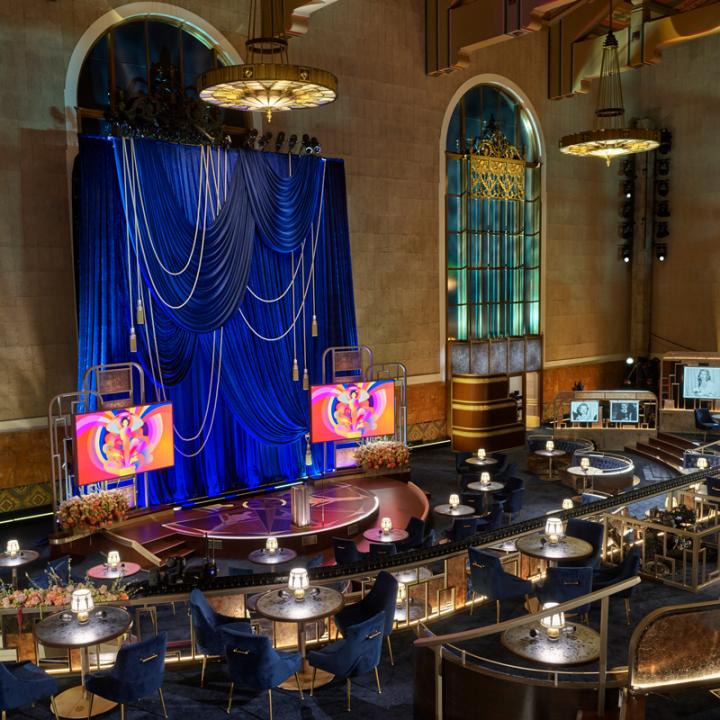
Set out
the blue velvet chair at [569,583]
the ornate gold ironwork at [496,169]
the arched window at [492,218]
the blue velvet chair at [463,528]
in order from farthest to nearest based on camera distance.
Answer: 1. the ornate gold ironwork at [496,169]
2. the arched window at [492,218]
3. the blue velvet chair at [463,528]
4. the blue velvet chair at [569,583]

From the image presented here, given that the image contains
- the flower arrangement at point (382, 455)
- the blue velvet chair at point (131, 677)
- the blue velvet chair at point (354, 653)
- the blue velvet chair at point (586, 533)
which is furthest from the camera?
the flower arrangement at point (382, 455)

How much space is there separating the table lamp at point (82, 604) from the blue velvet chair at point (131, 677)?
457 millimetres

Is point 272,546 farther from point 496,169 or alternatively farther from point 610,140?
point 496,169

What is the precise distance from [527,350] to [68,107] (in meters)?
10.1

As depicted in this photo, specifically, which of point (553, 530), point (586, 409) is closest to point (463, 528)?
point (553, 530)

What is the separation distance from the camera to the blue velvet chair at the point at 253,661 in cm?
521

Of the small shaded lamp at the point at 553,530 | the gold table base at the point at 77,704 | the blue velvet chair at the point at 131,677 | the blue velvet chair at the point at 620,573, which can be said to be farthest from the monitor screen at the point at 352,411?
the blue velvet chair at the point at 131,677

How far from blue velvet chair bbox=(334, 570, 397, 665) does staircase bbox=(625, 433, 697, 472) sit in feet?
28.5

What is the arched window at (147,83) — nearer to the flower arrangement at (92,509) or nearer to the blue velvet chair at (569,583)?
the flower arrangement at (92,509)

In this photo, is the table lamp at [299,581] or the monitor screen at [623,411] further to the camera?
the monitor screen at [623,411]

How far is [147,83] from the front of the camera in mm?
11297

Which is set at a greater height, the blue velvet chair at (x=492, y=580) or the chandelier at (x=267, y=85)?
the chandelier at (x=267, y=85)

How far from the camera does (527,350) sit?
55.8ft

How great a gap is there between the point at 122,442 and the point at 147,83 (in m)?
4.94
